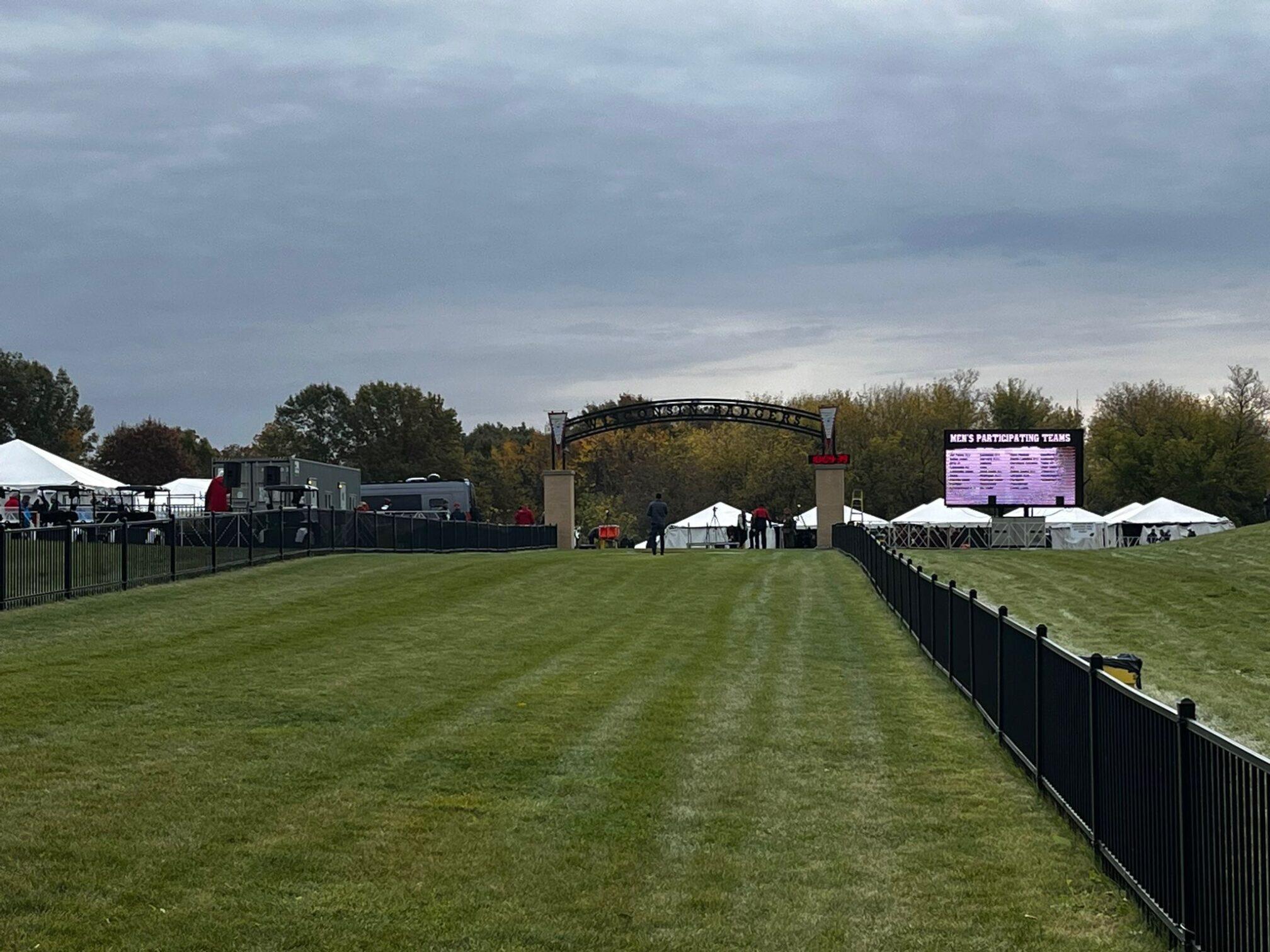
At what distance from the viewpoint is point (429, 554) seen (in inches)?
1522

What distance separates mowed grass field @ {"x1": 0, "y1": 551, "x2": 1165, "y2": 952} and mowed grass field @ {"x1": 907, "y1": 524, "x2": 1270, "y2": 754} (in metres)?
4.65

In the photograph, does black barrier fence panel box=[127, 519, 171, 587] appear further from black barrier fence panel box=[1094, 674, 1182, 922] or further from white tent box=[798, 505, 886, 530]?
white tent box=[798, 505, 886, 530]

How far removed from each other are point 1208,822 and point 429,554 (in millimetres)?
33301

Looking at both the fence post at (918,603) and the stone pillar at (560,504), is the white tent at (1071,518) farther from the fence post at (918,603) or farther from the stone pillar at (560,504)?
the fence post at (918,603)

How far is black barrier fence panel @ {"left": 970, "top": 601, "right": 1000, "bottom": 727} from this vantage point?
1270 centimetres

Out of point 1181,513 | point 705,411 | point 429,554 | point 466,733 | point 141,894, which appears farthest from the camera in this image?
point 1181,513

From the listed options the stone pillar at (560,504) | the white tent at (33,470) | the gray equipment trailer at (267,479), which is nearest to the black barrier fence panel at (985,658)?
the white tent at (33,470)

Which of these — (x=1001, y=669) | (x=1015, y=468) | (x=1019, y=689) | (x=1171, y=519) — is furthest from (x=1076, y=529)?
(x=1019, y=689)

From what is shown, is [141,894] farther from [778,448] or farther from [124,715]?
[778,448]

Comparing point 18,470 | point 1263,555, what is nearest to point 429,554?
point 18,470

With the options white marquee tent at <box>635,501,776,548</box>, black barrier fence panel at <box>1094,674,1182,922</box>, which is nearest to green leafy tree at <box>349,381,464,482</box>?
white marquee tent at <box>635,501,776,548</box>

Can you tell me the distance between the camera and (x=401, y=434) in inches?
5030

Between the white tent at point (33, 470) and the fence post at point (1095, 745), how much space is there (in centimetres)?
3481

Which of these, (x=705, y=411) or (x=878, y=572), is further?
(x=705, y=411)
